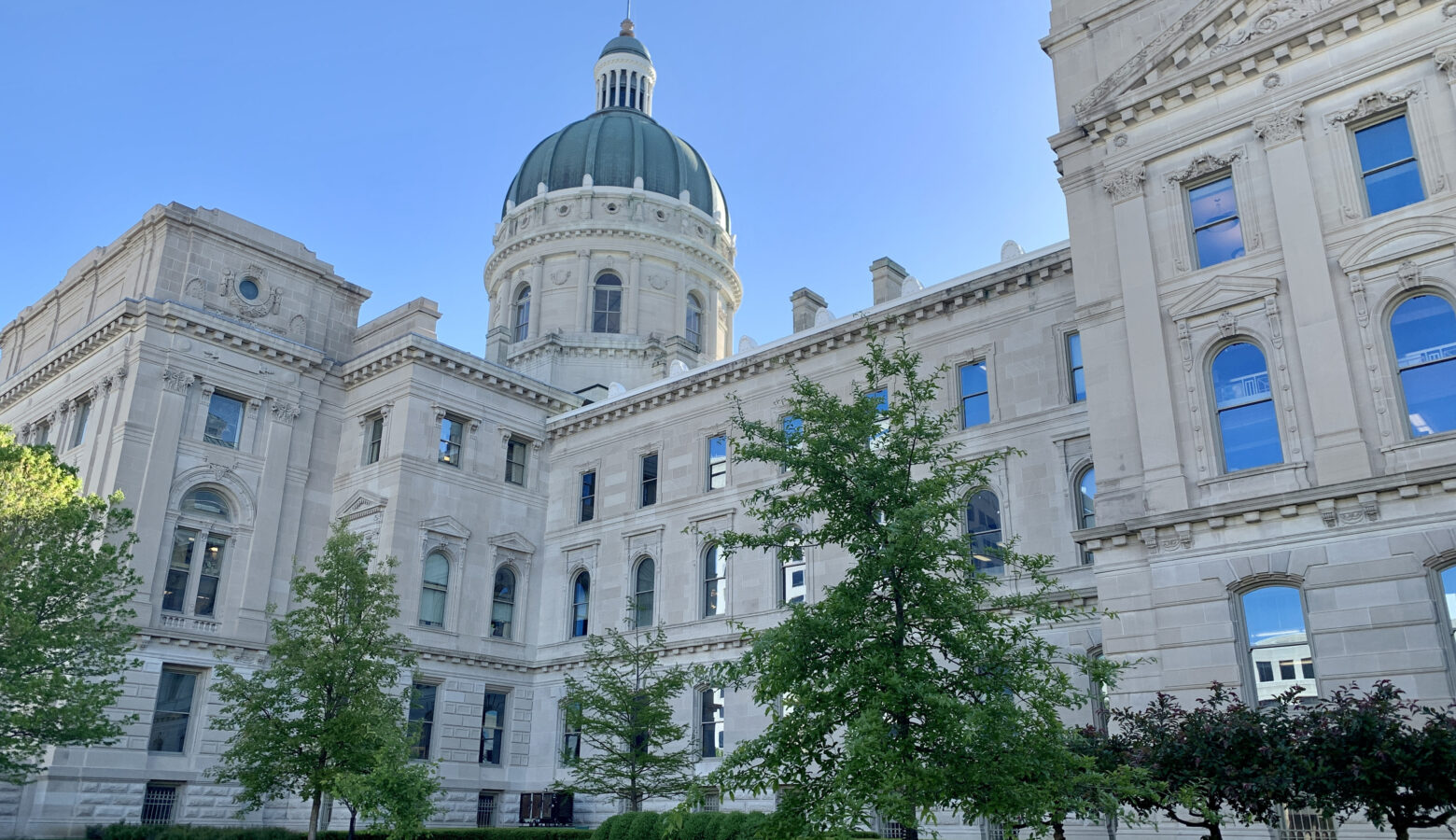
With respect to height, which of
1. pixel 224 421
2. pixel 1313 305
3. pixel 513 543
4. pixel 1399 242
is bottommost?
pixel 1313 305

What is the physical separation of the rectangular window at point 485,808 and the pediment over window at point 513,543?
8.59 meters

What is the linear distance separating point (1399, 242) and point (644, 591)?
25720 mm

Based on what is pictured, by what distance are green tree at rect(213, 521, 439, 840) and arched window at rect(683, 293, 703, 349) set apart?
30.4m

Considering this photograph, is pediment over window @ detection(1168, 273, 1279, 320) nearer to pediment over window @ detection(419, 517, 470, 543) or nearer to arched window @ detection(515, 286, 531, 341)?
pediment over window @ detection(419, 517, 470, 543)

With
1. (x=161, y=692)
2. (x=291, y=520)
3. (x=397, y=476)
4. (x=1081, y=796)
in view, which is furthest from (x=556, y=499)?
(x=1081, y=796)

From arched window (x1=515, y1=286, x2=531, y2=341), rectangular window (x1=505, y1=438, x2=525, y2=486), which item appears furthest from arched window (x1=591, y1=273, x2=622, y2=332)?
rectangular window (x1=505, y1=438, x2=525, y2=486)

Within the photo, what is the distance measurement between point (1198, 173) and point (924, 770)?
1542 cm

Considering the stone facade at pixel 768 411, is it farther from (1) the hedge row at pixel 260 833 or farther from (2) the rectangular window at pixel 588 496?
(1) the hedge row at pixel 260 833

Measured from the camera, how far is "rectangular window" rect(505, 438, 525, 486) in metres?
43.2

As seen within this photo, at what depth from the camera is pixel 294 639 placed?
29.0m

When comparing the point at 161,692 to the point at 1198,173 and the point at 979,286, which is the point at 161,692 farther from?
the point at 1198,173

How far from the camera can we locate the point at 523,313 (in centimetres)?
5938

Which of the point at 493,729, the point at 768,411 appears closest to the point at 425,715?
the point at 493,729

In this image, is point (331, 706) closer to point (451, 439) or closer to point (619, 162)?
point (451, 439)
